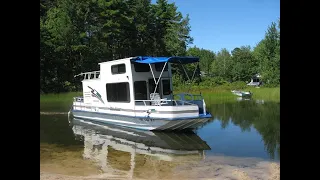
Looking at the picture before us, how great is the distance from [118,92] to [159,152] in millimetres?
5440

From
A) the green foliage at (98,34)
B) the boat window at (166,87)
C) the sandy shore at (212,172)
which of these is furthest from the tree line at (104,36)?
the sandy shore at (212,172)

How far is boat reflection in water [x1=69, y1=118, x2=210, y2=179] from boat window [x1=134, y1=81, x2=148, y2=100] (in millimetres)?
1587

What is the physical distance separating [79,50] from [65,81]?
3976mm

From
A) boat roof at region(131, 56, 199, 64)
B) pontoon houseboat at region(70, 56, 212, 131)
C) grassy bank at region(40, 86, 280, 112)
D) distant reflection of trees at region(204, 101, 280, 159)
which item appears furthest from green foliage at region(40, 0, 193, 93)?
boat roof at region(131, 56, 199, 64)

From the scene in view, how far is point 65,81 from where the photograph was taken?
122 feet

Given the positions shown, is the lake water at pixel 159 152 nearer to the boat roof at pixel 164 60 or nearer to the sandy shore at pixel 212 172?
the sandy shore at pixel 212 172

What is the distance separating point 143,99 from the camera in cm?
1541

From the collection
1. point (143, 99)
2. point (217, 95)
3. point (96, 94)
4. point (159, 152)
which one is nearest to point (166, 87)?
point (143, 99)

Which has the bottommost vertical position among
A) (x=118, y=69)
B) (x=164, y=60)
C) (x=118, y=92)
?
(x=118, y=92)

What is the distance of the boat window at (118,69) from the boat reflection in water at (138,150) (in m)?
2.75

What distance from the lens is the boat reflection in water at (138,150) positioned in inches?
352

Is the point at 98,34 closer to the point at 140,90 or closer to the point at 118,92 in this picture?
the point at 118,92
